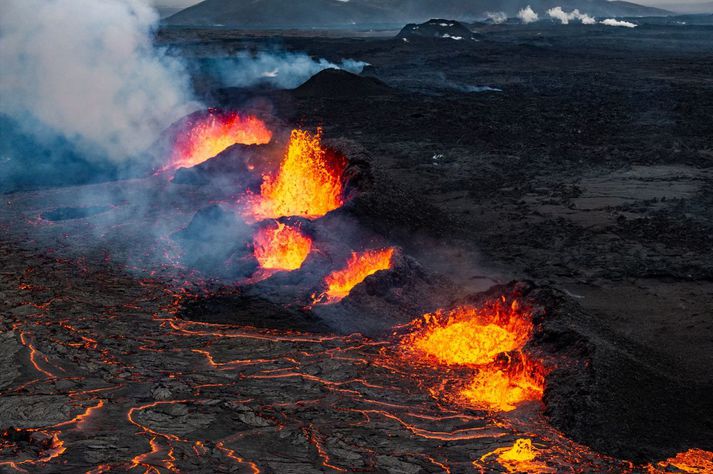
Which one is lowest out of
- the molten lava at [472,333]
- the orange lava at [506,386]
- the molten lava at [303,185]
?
the orange lava at [506,386]

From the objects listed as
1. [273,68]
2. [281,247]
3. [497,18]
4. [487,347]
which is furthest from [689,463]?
[497,18]

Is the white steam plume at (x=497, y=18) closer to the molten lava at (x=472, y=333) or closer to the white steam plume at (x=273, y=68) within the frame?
the white steam plume at (x=273, y=68)

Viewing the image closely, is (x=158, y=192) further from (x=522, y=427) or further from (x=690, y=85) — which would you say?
(x=690, y=85)

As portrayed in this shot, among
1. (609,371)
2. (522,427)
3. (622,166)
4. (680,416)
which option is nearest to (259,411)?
(522,427)

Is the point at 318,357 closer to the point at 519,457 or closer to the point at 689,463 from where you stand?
the point at 519,457

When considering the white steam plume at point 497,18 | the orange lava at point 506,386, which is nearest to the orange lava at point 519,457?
the orange lava at point 506,386

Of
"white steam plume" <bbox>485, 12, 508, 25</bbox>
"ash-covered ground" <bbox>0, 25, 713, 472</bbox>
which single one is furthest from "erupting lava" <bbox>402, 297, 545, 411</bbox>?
"white steam plume" <bbox>485, 12, 508, 25</bbox>
